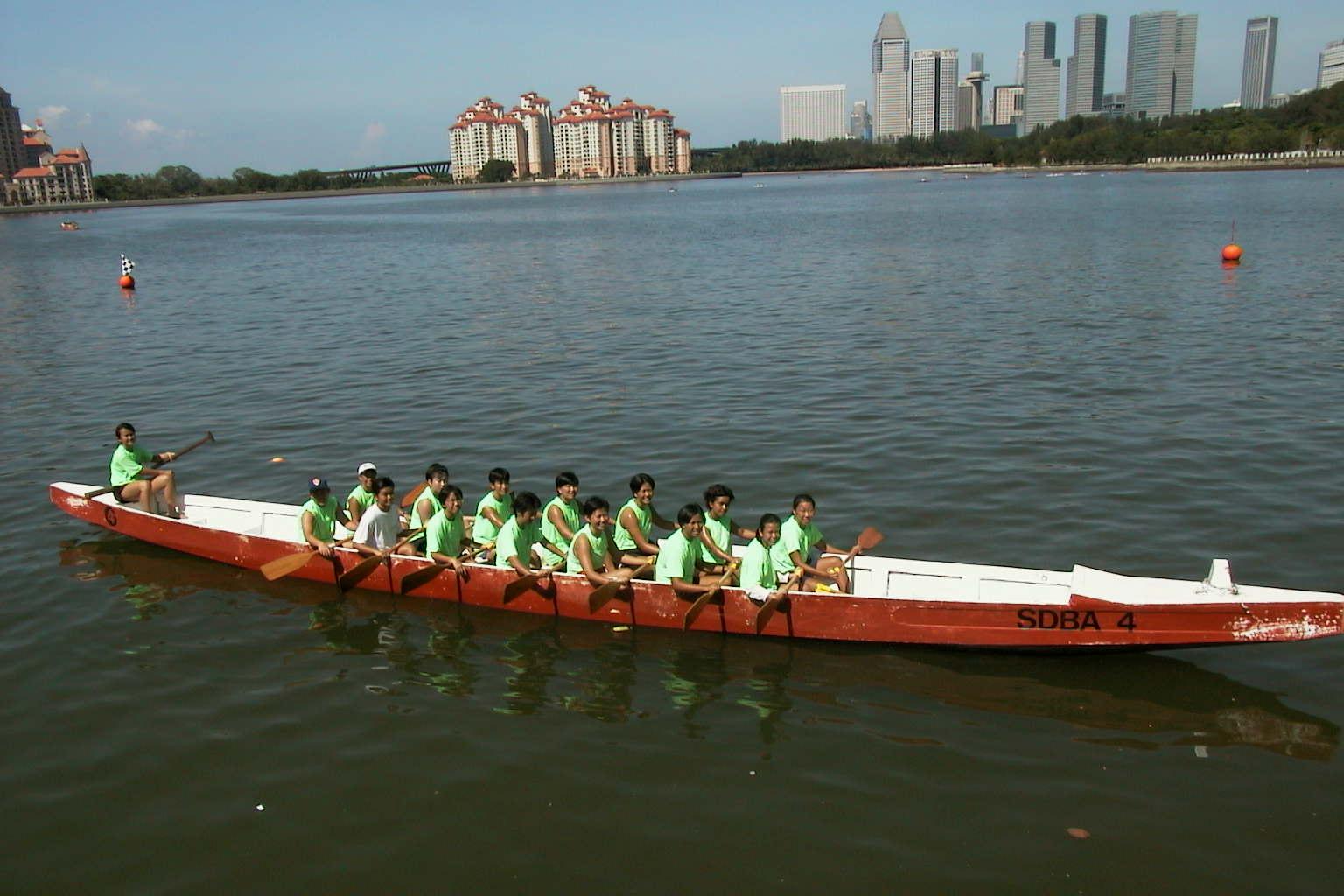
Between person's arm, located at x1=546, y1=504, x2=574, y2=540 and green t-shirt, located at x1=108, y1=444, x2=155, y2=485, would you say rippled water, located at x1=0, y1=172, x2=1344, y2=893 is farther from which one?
person's arm, located at x1=546, y1=504, x2=574, y2=540

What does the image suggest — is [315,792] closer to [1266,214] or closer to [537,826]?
[537,826]

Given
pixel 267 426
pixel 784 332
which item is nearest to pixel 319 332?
pixel 267 426

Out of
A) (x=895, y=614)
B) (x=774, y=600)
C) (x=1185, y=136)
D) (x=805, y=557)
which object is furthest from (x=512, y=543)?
(x=1185, y=136)

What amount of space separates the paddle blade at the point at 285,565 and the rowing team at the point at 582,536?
20 centimetres

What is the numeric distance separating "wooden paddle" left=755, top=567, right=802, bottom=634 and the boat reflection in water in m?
0.31

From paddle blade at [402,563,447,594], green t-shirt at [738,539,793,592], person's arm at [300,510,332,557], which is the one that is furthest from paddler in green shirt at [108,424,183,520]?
green t-shirt at [738,539,793,592]

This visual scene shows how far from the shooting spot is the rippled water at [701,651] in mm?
8008

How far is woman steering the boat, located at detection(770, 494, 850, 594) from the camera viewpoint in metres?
11.2

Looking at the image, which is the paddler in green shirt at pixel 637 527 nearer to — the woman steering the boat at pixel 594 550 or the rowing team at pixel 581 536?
the rowing team at pixel 581 536

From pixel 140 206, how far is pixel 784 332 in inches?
7289

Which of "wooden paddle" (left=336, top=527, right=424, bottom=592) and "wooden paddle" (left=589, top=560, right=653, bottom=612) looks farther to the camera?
"wooden paddle" (left=336, top=527, right=424, bottom=592)

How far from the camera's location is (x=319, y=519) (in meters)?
12.9

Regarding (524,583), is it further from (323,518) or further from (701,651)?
(323,518)

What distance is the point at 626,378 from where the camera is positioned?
23.6 m
